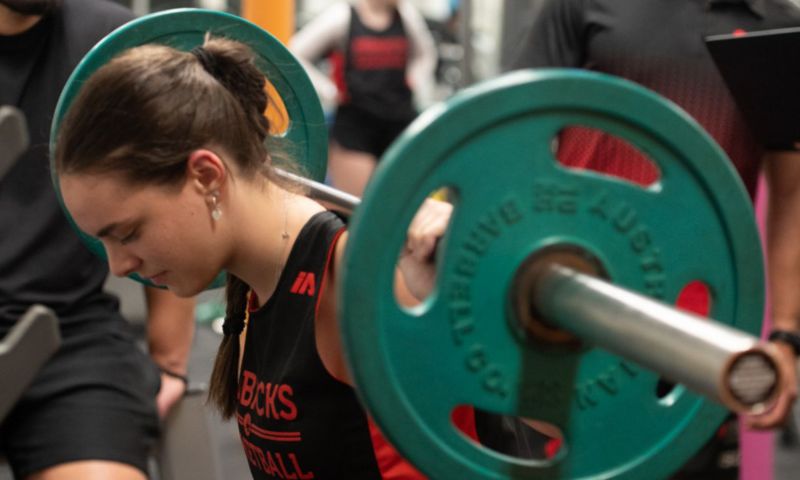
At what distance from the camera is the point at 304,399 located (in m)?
1.17

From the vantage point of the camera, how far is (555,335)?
82 centimetres

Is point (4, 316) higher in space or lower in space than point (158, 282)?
lower

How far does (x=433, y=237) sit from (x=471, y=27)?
131 inches

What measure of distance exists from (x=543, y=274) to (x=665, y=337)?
0.15 m

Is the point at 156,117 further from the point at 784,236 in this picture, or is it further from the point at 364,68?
the point at 364,68

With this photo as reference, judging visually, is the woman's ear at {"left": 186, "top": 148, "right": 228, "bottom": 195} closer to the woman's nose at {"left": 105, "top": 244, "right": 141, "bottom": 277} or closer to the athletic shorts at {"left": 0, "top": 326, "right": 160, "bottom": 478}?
the woman's nose at {"left": 105, "top": 244, "right": 141, "bottom": 277}

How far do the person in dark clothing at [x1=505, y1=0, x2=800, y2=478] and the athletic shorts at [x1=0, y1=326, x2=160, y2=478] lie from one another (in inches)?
32.6

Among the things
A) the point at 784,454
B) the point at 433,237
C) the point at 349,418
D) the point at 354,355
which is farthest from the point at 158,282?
the point at 784,454

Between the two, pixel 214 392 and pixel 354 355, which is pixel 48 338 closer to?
pixel 214 392

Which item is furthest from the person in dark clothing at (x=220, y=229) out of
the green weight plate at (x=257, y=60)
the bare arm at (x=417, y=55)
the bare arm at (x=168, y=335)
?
the bare arm at (x=417, y=55)

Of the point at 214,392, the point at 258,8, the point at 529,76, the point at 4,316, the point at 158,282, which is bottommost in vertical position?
the point at 258,8

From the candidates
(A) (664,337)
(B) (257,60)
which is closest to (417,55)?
(B) (257,60)

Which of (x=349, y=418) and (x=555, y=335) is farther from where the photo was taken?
(x=349, y=418)

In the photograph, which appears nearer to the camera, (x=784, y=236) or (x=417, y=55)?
(x=784, y=236)
